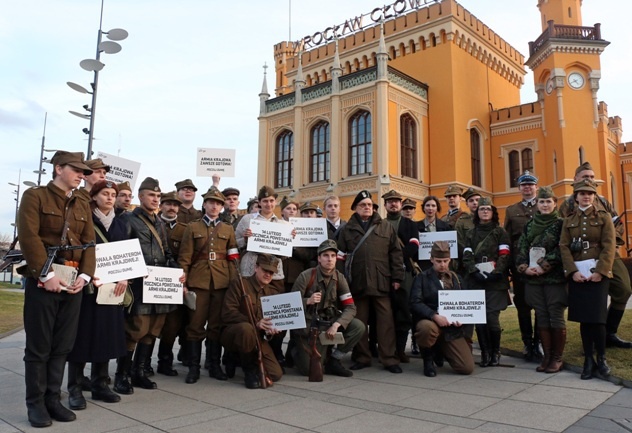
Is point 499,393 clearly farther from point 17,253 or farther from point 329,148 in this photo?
point 329,148

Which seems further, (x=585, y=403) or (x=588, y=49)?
(x=588, y=49)

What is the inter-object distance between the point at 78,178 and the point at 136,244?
90cm

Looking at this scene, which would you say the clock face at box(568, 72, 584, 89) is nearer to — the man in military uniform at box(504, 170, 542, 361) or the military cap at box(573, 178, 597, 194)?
the man in military uniform at box(504, 170, 542, 361)

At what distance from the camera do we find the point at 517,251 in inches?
267

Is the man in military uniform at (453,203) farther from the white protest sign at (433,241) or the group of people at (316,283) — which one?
the white protest sign at (433,241)

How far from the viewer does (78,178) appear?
4504 millimetres

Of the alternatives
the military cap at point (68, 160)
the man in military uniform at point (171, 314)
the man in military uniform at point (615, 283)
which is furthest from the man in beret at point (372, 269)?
the military cap at point (68, 160)

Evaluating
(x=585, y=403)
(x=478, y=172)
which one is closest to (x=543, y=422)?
(x=585, y=403)

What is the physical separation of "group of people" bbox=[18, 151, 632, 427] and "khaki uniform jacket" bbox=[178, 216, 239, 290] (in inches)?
0.6

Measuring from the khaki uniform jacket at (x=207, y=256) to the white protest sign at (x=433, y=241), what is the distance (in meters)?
2.79

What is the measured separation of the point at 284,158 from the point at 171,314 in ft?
81.1

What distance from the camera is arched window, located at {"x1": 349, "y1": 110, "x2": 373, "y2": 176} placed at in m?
26.2

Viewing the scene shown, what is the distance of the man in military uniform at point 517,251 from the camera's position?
6918mm

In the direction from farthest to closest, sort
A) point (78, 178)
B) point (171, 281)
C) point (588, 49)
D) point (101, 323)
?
point (588, 49)
point (171, 281)
point (101, 323)
point (78, 178)
